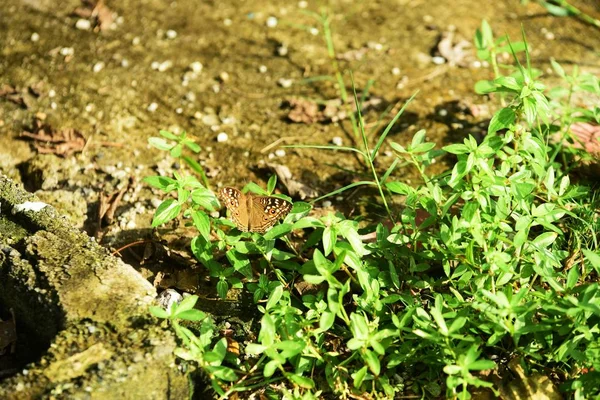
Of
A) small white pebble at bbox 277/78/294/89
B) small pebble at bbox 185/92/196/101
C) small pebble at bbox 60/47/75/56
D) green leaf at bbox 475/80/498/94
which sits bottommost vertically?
small pebble at bbox 185/92/196/101

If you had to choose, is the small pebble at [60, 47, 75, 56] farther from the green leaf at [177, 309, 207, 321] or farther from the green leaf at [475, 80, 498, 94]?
the green leaf at [475, 80, 498, 94]

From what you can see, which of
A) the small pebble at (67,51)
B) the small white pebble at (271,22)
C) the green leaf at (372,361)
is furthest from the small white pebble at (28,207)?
the small white pebble at (271,22)

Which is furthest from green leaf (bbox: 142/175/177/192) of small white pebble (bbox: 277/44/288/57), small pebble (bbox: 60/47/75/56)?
small pebble (bbox: 60/47/75/56)

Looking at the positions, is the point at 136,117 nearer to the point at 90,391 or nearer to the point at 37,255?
the point at 37,255

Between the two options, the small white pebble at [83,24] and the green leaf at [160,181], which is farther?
the small white pebble at [83,24]

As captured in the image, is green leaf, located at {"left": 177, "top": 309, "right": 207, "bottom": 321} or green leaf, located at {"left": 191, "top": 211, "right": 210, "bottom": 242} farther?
green leaf, located at {"left": 191, "top": 211, "right": 210, "bottom": 242}

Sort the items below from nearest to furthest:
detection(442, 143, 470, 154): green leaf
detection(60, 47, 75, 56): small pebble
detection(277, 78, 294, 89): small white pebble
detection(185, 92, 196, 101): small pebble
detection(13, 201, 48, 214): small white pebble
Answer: detection(442, 143, 470, 154): green leaf, detection(13, 201, 48, 214): small white pebble, detection(185, 92, 196, 101): small pebble, detection(277, 78, 294, 89): small white pebble, detection(60, 47, 75, 56): small pebble

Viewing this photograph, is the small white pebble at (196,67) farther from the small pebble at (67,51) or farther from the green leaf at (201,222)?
the green leaf at (201,222)
